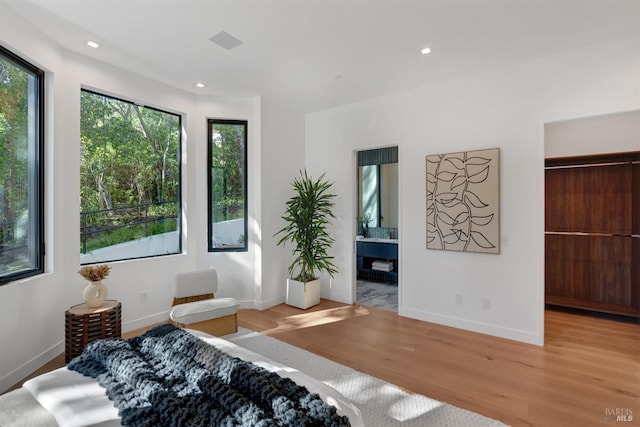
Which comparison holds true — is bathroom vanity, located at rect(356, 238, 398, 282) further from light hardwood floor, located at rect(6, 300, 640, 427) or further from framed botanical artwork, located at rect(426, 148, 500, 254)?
framed botanical artwork, located at rect(426, 148, 500, 254)

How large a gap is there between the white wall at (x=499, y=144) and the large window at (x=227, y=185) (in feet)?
5.56

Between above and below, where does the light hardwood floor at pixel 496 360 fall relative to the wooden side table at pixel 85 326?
below

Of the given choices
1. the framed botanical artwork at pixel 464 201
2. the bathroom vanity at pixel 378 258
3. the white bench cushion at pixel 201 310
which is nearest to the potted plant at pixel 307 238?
the white bench cushion at pixel 201 310

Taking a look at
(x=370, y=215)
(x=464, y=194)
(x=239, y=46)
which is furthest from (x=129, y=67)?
(x=370, y=215)

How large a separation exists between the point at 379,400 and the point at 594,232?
3747 mm

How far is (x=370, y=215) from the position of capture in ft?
21.1

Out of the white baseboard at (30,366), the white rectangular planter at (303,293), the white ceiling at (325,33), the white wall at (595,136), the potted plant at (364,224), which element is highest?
the white ceiling at (325,33)

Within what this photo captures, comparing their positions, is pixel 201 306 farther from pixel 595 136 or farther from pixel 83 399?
pixel 595 136

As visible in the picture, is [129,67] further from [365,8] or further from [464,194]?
[464,194]

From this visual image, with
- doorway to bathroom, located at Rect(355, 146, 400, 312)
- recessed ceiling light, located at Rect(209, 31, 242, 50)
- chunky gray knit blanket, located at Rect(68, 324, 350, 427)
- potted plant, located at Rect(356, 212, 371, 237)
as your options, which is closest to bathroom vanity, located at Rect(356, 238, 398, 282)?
doorway to bathroom, located at Rect(355, 146, 400, 312)

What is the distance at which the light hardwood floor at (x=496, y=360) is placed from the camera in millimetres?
2221

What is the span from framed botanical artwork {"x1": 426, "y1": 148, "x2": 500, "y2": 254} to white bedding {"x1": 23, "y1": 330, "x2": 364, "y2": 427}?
2.71m

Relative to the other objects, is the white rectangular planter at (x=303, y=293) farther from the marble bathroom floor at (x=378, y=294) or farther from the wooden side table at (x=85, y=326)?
the wooden side table at (x=85, y=326)

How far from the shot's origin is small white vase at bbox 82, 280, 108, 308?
283 centimetres
